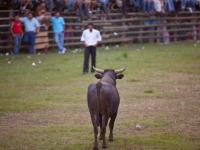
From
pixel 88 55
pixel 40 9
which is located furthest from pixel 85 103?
pixel 40 9

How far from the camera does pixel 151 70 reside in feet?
82.8

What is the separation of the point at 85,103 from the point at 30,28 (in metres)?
14.4

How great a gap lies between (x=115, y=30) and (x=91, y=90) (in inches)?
1007

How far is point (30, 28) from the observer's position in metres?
31.5

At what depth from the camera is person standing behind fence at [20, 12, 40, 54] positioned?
103 ft

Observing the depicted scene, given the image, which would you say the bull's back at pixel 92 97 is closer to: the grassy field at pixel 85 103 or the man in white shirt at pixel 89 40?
the grassy field at pixel 85 103

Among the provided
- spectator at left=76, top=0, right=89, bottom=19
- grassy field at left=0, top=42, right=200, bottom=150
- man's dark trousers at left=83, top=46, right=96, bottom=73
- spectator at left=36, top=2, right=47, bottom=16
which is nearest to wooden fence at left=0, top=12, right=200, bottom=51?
spectator at left=76, top=0, right=89, bottom=19

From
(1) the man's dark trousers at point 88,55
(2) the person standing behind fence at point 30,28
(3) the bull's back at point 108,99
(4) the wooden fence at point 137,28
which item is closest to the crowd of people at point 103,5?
(4) the wooden fence at point 137,28

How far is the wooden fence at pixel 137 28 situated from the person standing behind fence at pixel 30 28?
0.98 metres

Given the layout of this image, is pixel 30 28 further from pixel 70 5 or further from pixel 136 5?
pixel 136 5

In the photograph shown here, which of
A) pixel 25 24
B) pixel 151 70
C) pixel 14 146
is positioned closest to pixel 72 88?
pixel 151 70

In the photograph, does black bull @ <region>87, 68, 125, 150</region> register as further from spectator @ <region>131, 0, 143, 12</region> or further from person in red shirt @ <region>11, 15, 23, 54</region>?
spectator @ <region>131, 0, 143, 12</region>

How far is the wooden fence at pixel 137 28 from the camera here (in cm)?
3497

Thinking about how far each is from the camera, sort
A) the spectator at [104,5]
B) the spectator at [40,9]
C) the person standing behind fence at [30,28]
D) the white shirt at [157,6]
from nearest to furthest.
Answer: the person standing behind fence at [30,28] < the spectator at [40,9] < the spectator at [104,5] < the white shirt at [157,6]
